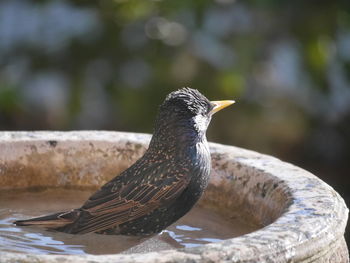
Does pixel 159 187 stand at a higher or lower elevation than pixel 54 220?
higher

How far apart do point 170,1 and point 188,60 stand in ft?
1.56

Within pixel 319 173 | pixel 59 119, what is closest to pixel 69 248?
pixel 59 119

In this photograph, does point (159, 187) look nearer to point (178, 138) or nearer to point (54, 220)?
point (178, 138)

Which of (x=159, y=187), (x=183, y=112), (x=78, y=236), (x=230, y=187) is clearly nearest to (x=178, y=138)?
(x=183, y=112)

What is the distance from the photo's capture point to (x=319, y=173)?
23.8ft

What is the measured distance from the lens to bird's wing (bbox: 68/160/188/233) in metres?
2.98

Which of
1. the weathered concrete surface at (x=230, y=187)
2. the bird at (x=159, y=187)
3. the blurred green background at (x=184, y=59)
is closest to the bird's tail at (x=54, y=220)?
the bird at (x=159, y=187)

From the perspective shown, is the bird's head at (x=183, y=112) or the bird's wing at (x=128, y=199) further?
the bird's head at (x=183, y=112)

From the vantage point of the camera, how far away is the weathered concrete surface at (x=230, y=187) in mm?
2252

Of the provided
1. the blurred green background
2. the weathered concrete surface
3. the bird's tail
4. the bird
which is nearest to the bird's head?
the bird

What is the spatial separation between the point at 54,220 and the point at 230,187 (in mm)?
762

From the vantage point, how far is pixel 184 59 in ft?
20.6

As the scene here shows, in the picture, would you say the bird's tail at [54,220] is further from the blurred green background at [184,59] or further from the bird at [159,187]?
the blurred green background at [184,59]

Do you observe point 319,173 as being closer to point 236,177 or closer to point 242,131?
point 242,131
